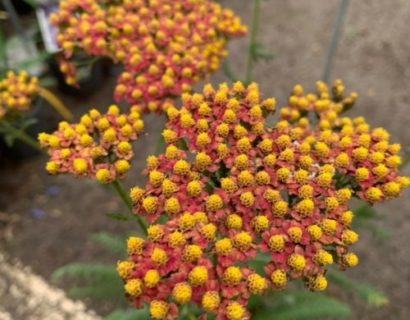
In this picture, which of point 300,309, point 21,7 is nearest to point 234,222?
point 300,309

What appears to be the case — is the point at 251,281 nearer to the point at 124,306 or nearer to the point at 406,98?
the point at 124,306

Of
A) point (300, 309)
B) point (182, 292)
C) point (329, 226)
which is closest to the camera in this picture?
point (182, 292)

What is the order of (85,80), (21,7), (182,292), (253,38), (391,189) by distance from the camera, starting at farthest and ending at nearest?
(21,7) → (85,80) → (253,38) → (391,189) → (182,292)

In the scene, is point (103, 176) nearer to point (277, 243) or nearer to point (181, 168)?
point (181, 168)

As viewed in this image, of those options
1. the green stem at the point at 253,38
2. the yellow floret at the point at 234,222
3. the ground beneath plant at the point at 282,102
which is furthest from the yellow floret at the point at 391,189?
the ground beneath plant at the point at 282,102

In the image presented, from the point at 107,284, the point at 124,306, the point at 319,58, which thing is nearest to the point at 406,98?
the point at 319,58

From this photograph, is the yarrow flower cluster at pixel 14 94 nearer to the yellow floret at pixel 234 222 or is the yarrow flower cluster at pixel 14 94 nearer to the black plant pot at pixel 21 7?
the yellow floret at pixel 234 222
